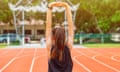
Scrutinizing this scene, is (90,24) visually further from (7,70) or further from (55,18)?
(7,70)

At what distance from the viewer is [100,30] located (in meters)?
44.8

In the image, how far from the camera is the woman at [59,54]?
4.15 meters

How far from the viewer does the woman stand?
4.15 m

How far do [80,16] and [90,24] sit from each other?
2.17 m

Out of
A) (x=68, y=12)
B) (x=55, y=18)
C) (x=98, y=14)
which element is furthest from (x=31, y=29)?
(x=68, y=12)

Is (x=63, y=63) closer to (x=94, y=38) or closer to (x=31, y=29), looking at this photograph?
(x=94, y=38)

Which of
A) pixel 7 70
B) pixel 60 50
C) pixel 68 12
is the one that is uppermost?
pixel 68 12

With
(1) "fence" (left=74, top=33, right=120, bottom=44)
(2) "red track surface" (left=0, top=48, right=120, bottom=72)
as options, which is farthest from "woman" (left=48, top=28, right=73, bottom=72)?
(1) "fence" (left=74, top=33, right=120, bottom=44)

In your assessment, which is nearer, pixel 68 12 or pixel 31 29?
pixel 68 12

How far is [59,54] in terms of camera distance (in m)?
4.16

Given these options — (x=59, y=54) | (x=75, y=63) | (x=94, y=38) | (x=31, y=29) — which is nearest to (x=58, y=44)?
(x=59, y=54)

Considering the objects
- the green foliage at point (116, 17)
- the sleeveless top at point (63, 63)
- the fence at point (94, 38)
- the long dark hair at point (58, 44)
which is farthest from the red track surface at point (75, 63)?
the green foliage at point (116, 17)

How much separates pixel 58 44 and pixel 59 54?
0.11m

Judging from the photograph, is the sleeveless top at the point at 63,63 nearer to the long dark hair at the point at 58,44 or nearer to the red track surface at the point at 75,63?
the long dark hair at the point at 58,44
